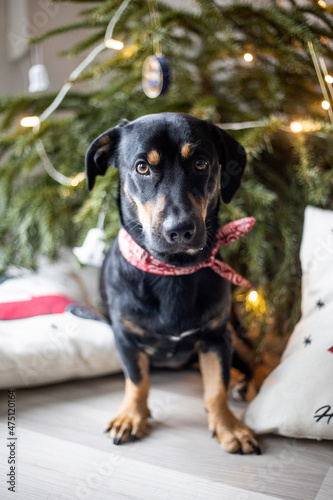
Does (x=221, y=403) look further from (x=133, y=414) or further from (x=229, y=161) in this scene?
(x=229, y=161)

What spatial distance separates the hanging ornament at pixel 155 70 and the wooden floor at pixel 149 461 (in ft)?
3.44

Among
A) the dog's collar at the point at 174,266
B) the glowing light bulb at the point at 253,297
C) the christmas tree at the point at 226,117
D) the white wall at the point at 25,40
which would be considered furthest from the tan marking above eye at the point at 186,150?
the white wall at the point at 25,40

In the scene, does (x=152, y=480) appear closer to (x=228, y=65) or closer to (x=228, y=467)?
(x=228, y=467)

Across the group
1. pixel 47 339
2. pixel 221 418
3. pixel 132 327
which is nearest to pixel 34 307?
pixel 47 339

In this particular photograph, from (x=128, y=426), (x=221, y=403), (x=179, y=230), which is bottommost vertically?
(x=128, y=426)

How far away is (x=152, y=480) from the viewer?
0.97m

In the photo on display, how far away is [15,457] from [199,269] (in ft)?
2.13

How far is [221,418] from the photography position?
1.13 m

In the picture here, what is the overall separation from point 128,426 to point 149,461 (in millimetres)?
129

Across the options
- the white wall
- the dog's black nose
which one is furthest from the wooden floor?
the white wall

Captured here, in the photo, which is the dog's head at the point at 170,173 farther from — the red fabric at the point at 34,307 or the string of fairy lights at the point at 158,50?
the red fabric at the point at 34,307

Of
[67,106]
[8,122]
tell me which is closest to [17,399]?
[8,122]

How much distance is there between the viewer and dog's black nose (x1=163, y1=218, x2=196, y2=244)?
0.89 m

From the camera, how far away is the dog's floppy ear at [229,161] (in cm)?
112
